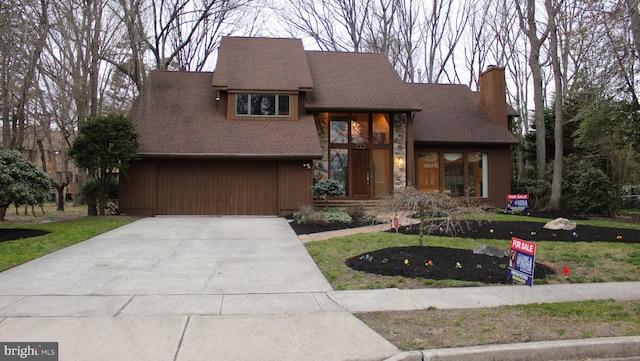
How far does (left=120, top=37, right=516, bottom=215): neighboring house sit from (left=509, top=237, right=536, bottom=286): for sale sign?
1100 centimetres

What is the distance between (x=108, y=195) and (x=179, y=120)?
4152 mm

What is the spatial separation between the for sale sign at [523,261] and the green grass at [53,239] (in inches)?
314

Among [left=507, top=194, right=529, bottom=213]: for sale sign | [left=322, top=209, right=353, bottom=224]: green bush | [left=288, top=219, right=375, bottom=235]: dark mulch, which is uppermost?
[left=507, top=194, right=529, bottom=213]: for sale sign

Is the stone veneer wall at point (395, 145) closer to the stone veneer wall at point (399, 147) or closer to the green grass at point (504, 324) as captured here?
the stone veneer wall at point (399, 147)

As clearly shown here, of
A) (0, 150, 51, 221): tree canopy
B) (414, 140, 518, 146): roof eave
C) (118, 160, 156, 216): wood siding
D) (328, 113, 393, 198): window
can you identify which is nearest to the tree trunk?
(414, 140, 518, 146): roof eave

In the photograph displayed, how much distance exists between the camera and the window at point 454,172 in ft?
68.1

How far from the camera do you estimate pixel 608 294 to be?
6285 mm

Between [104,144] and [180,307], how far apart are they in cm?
1180

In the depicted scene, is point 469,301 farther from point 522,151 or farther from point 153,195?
point 522,151

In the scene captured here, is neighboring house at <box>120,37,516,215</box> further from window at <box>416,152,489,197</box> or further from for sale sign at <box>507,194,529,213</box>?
for sale sign at <box>507,194,529,213</box>

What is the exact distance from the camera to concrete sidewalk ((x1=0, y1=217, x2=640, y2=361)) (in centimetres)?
408

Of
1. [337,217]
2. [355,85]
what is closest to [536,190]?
[355,85]

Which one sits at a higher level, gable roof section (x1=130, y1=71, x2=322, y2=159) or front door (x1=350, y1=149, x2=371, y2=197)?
gable roof section (x1=130, y1=71, x2=322, y2=159)

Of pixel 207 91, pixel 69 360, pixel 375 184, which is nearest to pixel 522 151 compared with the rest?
pixel 375 184
